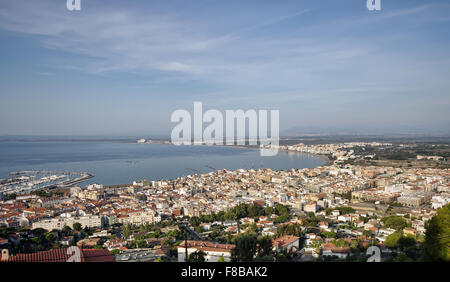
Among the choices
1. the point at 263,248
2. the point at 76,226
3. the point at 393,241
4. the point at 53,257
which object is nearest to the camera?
the point at 53,257

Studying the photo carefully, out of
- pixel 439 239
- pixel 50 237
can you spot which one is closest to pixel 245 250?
pixel 439 239

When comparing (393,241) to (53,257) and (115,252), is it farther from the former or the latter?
(53,257)

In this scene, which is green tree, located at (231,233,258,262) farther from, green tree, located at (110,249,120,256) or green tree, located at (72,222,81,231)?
green tree, located at (72,222,81,231)

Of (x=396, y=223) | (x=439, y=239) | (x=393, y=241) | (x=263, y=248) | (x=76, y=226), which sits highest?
(x=439, y=239)

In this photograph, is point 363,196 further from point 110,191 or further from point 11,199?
point 11,199

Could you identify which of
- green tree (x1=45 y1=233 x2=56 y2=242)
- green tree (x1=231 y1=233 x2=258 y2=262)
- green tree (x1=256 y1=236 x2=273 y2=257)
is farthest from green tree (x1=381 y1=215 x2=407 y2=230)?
green tree (x1=45 y1=233 x2=56 y2=242)

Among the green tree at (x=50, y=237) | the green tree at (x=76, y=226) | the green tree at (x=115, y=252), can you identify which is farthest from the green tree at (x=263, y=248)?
the green tree at (x=76, y=226)

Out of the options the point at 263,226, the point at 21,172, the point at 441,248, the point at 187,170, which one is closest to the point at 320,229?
the point at 263,226

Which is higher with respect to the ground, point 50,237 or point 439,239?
point 439,239

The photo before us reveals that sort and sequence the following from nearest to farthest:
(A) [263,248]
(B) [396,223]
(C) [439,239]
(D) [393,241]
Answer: (C) [439,239] < (A) [263,248] < (D) [393,241] < (B) [396,223]
